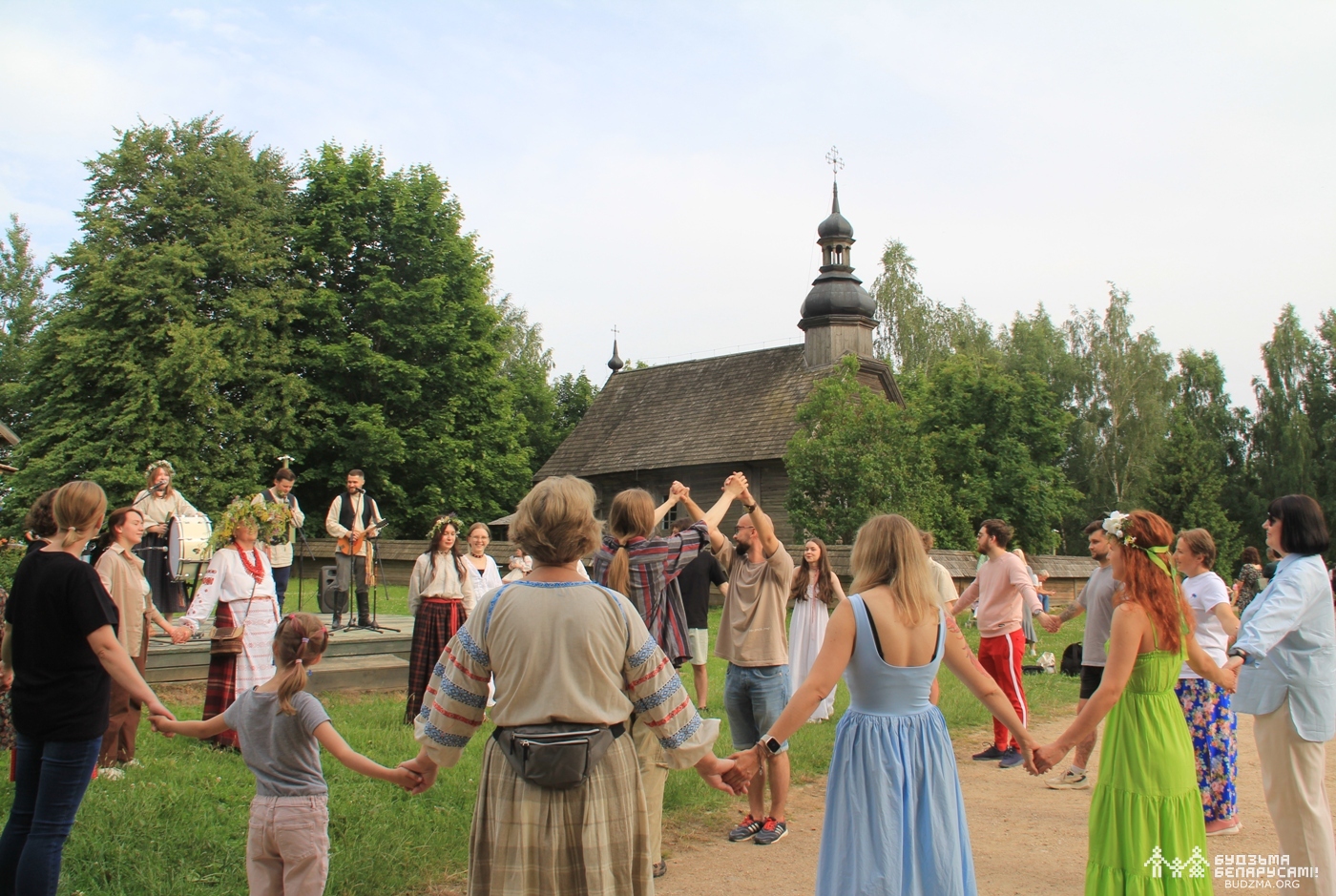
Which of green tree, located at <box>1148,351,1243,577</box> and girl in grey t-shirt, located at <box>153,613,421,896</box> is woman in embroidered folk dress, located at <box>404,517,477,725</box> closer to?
girl in grey t-shirt, located at <box>153,613,421,896</box>

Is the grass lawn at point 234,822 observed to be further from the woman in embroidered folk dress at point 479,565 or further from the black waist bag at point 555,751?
the black waist bag at point 555,751

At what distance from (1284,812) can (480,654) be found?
12.6 feet

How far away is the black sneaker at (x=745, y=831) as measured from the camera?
20.8ft

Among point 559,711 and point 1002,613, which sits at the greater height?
point 559,711

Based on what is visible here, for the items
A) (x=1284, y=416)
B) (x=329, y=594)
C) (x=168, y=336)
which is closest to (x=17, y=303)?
(x=168, y=336)

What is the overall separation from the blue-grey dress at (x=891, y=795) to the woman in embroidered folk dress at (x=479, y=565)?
18.7 ft

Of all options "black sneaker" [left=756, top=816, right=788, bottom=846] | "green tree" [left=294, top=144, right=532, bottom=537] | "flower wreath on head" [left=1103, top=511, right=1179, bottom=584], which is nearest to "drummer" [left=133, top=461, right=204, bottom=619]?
"black sneaker" [left=756, top=816, right=788, bottom=846]

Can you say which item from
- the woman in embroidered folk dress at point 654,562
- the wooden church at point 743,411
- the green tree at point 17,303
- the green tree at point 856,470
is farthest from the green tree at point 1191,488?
the green tree at point 17,303

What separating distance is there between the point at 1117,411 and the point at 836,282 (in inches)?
636

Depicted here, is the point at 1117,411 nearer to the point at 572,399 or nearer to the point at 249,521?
the point at 572,399

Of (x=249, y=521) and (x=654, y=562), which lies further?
(x=249, y=521)

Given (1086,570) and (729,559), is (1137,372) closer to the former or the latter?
(1086,570)

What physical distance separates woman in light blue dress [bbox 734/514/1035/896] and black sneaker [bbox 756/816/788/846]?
→ 252 centimetres

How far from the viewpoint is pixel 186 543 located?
10391mm
